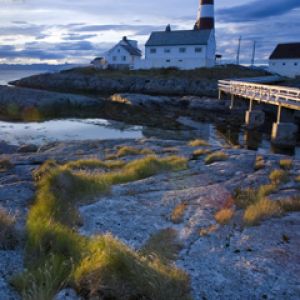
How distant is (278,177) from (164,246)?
5093 millimetres

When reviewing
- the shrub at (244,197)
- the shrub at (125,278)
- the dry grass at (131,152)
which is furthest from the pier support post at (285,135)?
the shrub at (125,278)

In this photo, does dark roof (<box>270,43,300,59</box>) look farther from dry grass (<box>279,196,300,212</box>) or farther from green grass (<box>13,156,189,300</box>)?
green grass (<box>13,156,189,300</box>)

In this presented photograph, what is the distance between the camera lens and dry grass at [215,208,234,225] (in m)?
6.44

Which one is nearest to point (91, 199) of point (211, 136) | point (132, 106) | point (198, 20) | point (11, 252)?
point (11, 252)

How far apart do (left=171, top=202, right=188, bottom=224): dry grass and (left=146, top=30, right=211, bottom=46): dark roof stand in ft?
200

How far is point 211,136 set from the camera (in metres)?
24.5

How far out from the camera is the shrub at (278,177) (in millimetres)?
9148

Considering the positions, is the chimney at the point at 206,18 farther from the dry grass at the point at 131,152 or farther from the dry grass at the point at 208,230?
the dry grass at the point at 208,230

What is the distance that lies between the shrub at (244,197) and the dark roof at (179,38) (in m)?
59.8

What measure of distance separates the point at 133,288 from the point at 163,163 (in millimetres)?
7446

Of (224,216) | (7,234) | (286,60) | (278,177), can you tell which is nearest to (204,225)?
(224,216)

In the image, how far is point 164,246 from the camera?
551cm

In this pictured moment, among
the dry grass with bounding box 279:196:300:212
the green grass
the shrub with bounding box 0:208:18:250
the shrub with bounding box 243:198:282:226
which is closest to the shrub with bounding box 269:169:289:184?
the dry grass with bounding box 279:196:300:212

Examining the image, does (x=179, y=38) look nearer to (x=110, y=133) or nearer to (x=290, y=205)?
(x=110, y=133)
